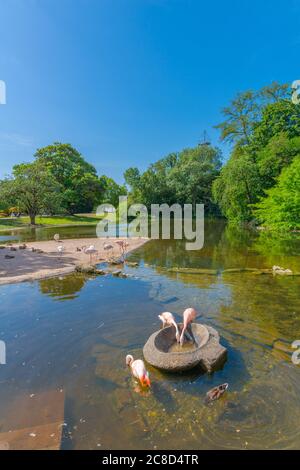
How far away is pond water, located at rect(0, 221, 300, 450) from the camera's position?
3.40 m

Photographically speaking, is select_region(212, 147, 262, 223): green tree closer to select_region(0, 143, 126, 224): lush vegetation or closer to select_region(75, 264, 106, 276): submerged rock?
select_region(0, 143, 126, 224): lush vegetation

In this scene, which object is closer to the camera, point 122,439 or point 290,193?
point 122,439

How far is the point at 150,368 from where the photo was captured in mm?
4711

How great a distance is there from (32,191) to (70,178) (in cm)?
1689

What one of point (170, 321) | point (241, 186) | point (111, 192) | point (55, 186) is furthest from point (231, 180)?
point (111, 192)

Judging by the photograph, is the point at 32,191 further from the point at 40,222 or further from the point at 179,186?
the point at 179,186

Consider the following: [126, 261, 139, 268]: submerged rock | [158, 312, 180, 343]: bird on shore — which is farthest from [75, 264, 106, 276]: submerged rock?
[158, 312, 180, 343]: bird on shore

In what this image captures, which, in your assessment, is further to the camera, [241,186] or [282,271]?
[241,186]

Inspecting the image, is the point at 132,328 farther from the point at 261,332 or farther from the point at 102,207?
the point at 102,207

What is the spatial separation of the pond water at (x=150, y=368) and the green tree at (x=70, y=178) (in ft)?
133

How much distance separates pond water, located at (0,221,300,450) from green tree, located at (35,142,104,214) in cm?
4052

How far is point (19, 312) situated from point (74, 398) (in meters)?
3.97
